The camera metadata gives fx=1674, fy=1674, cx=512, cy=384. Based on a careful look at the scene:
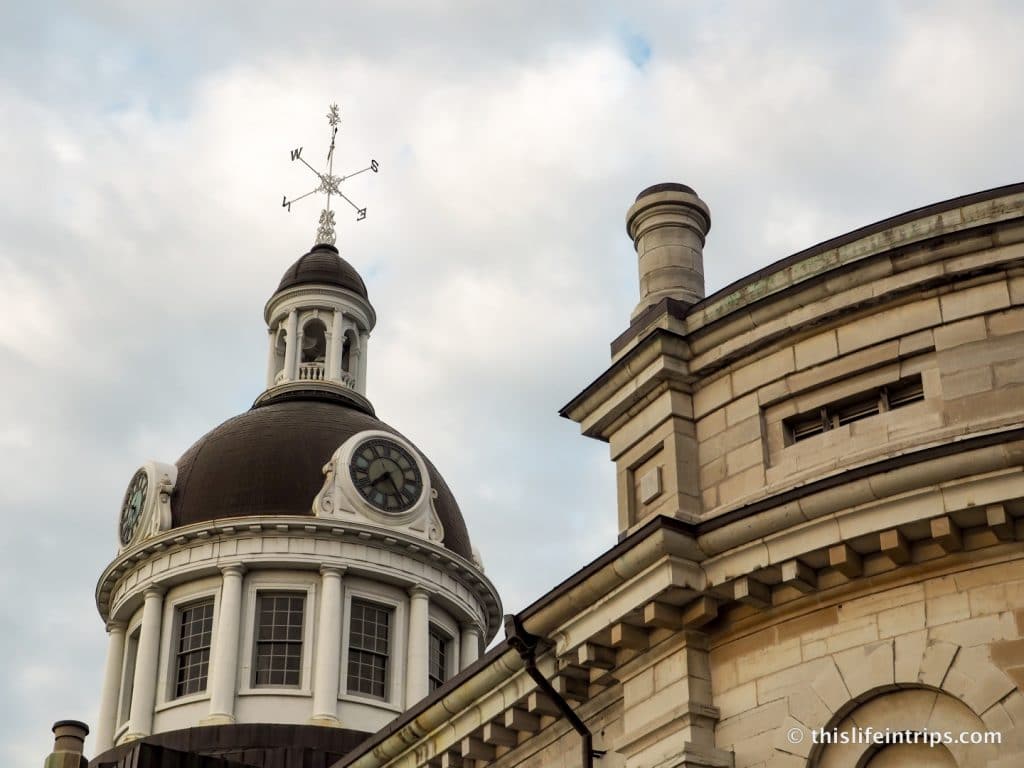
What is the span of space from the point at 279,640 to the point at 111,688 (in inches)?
196

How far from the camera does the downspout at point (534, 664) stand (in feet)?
64.2

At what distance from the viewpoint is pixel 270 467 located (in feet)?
136

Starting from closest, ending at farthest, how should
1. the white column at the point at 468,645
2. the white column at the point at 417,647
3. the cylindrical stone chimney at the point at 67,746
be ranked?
the cylindrical stone chimney at the point at 67,746 → the white column at the point at 417,647 → the white column at the point at 468,645

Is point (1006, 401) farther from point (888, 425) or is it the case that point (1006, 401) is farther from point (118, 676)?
point (118, 676)

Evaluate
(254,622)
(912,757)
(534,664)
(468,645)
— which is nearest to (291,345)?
(254,622)

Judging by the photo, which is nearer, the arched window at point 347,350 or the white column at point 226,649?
the white column at point 226,649

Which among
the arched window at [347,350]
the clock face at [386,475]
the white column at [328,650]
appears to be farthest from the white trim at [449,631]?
the arched window at [347,350]

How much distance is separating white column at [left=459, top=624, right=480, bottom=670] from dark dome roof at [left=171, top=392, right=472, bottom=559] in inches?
74.3

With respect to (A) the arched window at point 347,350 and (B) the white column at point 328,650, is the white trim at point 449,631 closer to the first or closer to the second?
(B) the white column at point 328,650

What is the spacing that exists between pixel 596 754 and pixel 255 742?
19.5 metres

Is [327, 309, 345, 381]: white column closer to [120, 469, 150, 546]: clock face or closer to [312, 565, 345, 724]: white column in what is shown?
[120, 469, 150, 546]: clock face

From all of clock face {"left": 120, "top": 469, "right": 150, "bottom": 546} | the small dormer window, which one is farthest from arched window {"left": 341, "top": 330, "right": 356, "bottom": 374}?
the small dormer window

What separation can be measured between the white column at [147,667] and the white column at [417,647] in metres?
6.03

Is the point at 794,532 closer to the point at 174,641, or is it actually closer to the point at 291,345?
the point at 174,641
